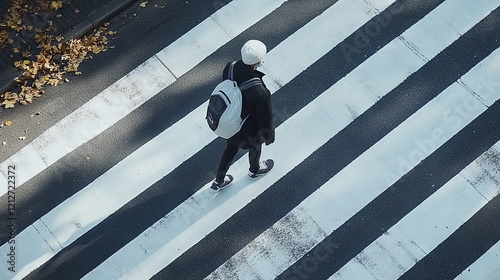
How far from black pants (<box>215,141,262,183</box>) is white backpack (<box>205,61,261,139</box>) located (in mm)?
651

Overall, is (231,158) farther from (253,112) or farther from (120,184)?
(120,184)

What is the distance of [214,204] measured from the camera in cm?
825

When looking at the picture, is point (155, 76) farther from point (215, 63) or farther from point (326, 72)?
point (326, 72)

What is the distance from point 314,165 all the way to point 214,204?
1.24 m

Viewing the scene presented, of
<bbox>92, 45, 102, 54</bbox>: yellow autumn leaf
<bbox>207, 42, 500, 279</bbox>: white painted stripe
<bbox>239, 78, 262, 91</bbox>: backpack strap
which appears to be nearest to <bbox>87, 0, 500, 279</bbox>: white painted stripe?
<bbox>207, 42, 500, 279</bbox>: white painted stripe

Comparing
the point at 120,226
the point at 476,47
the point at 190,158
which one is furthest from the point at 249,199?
the point at 476,47

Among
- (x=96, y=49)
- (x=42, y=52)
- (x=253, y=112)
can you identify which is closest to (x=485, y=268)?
(x=253, y=112)

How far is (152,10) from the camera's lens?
30.9ft

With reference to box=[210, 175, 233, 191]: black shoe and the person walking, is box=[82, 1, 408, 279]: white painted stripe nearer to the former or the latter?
box=[210, 175, 233, 191]: black shoe

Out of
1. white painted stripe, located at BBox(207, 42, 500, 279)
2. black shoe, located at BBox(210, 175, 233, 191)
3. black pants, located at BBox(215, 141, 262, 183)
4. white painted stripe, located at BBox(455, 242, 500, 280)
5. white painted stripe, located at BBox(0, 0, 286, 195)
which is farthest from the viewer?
white painted stripe, located at BBox(0, 0, 286, 195)

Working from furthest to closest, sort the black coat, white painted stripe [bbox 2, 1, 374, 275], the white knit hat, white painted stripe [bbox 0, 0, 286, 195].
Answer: white painted stripe [bbox 0, 0, 286, 195], white painted stripe [bbox 2, 1, 374, 275], the black coat, the white knit hat

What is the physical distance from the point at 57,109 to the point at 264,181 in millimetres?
2677

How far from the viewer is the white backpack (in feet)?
22.2

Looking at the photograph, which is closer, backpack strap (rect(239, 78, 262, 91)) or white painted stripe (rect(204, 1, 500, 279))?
backpack strap (rect(239, 78, 262, 91))
